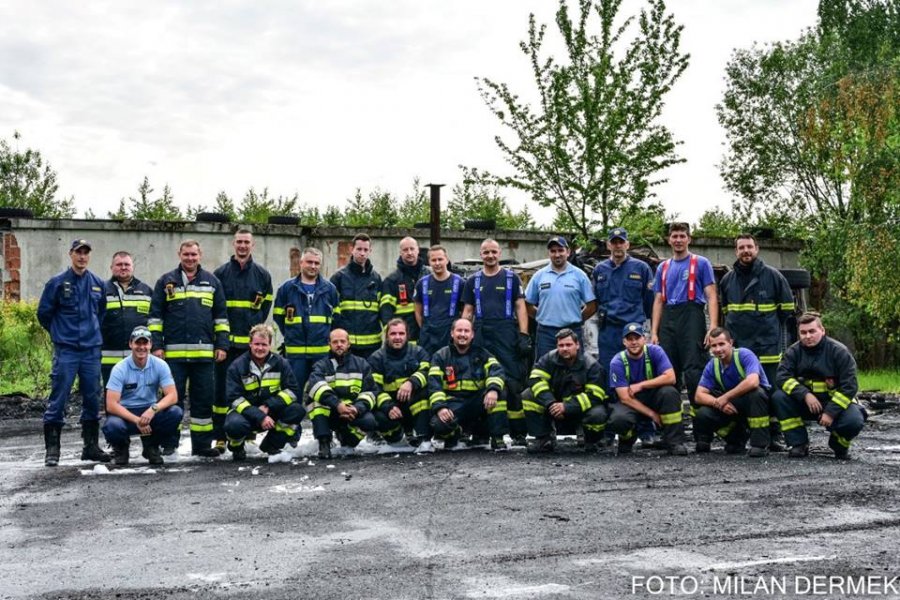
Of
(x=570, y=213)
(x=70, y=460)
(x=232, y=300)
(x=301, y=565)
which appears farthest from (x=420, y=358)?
(x=570, y=213)

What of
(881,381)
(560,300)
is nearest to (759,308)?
(560,300)

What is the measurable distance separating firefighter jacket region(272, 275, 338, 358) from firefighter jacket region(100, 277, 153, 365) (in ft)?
4.68

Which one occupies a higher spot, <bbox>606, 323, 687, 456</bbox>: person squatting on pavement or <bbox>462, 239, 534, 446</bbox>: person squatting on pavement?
<bbox>462, 239, 534, 446</bbox>: person squatting on pavement

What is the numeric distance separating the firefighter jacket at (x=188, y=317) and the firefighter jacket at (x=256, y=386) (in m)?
0.43

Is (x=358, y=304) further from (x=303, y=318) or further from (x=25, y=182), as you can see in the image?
(x=25, y=182)

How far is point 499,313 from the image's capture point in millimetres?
11453

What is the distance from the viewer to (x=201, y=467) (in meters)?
10.1

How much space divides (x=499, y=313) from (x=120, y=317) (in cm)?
397

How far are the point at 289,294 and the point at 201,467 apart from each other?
2105mm

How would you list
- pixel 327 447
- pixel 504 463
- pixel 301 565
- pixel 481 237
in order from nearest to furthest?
pixel 301 565 < pixel 504 463 < pixel 327 447 < pixel 481 237

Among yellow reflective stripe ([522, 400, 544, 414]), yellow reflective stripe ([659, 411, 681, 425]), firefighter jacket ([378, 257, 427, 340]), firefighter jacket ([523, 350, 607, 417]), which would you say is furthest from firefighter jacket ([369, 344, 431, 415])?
yellow reflective stripe ([659, 411, 681, 425])

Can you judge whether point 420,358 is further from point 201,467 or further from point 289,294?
point 201,467

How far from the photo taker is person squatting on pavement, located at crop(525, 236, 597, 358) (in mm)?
11438

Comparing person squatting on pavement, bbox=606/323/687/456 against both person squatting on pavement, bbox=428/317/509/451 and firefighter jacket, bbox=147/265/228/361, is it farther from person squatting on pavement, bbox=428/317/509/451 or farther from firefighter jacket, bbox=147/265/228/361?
firefighter jacket, bbox=147/265/228/361
